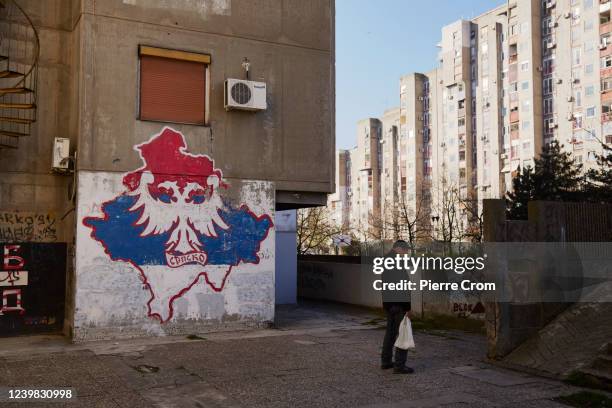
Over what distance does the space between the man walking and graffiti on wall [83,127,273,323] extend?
495 centimetres

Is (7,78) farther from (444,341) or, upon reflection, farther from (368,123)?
(368,123)

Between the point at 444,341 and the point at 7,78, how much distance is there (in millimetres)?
10504

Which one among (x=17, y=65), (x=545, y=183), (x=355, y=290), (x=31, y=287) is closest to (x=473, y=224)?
(x=545, y=183)

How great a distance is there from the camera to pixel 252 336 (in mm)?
12344

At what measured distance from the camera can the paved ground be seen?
743cm

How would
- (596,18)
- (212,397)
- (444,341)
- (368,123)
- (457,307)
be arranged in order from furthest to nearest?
(368,123) → (596,18) → (457,307) → (444,341) → (212,397)

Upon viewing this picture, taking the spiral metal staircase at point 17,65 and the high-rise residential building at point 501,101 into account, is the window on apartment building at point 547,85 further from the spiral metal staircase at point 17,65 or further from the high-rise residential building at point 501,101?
the spiral metal staircase at point 17,65

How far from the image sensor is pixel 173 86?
509 inches

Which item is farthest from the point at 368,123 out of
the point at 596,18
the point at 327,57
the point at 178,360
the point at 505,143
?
the point at 178,360

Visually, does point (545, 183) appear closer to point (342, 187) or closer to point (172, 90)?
point (172, 90)

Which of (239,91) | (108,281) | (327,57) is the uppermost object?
(327,57)

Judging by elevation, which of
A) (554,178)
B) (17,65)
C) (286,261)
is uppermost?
(17,65)

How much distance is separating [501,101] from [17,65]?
49.9m

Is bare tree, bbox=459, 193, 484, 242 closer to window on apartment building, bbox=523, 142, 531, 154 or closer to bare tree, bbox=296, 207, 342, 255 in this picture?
window on apartment building, bbox=523, 142, 531, 154
